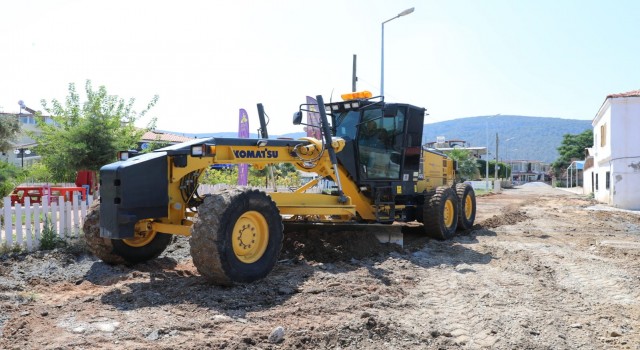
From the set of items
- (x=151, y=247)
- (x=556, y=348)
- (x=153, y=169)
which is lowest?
(x=556, y=348)

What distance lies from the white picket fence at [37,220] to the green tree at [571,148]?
101376 millimetres

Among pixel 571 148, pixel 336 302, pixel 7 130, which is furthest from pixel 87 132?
pixel 571 148

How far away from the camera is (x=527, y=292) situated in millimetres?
6172

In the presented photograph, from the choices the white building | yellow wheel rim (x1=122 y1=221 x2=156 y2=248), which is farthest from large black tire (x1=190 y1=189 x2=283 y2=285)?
the white building

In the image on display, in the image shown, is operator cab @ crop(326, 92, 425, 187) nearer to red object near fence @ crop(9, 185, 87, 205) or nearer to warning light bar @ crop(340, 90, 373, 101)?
warning light bar @ crop(340, 90, 373, 101)

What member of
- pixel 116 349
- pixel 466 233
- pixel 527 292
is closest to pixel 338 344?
pixel 116 349

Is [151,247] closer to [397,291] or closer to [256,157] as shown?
[256,157]

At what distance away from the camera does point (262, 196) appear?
617 centimetres

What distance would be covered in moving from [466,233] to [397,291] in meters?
6.13

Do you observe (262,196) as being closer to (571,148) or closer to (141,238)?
(141,238)

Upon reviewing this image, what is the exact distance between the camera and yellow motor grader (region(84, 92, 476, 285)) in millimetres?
5812

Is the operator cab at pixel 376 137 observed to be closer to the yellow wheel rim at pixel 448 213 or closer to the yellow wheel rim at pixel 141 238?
the yellow wheel rim at pixel 448 213

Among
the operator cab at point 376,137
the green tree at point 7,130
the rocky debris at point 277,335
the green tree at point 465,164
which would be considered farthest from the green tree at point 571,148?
the rocky debris at point 277,335

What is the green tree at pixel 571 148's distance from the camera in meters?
98.6
